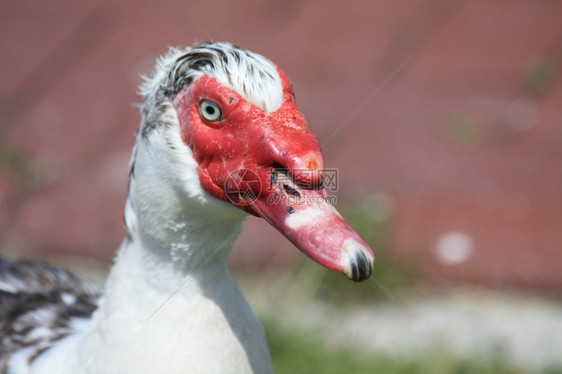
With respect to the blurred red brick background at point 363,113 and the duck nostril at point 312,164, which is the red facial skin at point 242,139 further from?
the blurred red brick background at point 363,113

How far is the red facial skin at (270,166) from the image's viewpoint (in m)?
1.43

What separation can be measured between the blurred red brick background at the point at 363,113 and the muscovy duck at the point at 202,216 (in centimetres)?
183

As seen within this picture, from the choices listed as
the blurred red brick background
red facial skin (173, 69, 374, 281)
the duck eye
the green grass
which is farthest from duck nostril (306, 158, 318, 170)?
the blurred red brick background

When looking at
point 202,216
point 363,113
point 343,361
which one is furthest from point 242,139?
point 363,113

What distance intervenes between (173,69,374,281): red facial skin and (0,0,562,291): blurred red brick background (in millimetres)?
2018

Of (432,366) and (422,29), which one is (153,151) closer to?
(432,366)

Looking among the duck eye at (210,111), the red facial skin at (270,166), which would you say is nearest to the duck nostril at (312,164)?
the red facial skin at (270,166)

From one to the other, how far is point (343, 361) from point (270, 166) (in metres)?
1.59

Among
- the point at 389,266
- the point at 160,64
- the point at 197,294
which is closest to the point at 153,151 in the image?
the point at 160,64

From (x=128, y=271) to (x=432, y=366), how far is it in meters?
1.53

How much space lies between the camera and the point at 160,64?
1.75 m

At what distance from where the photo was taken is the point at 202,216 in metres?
1.66

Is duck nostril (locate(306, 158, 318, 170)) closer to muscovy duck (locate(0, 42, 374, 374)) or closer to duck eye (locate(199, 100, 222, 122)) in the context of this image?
muscovy duck (locate(0, 42, 374, 374))

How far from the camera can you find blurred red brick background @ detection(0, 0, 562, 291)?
3654 mm
